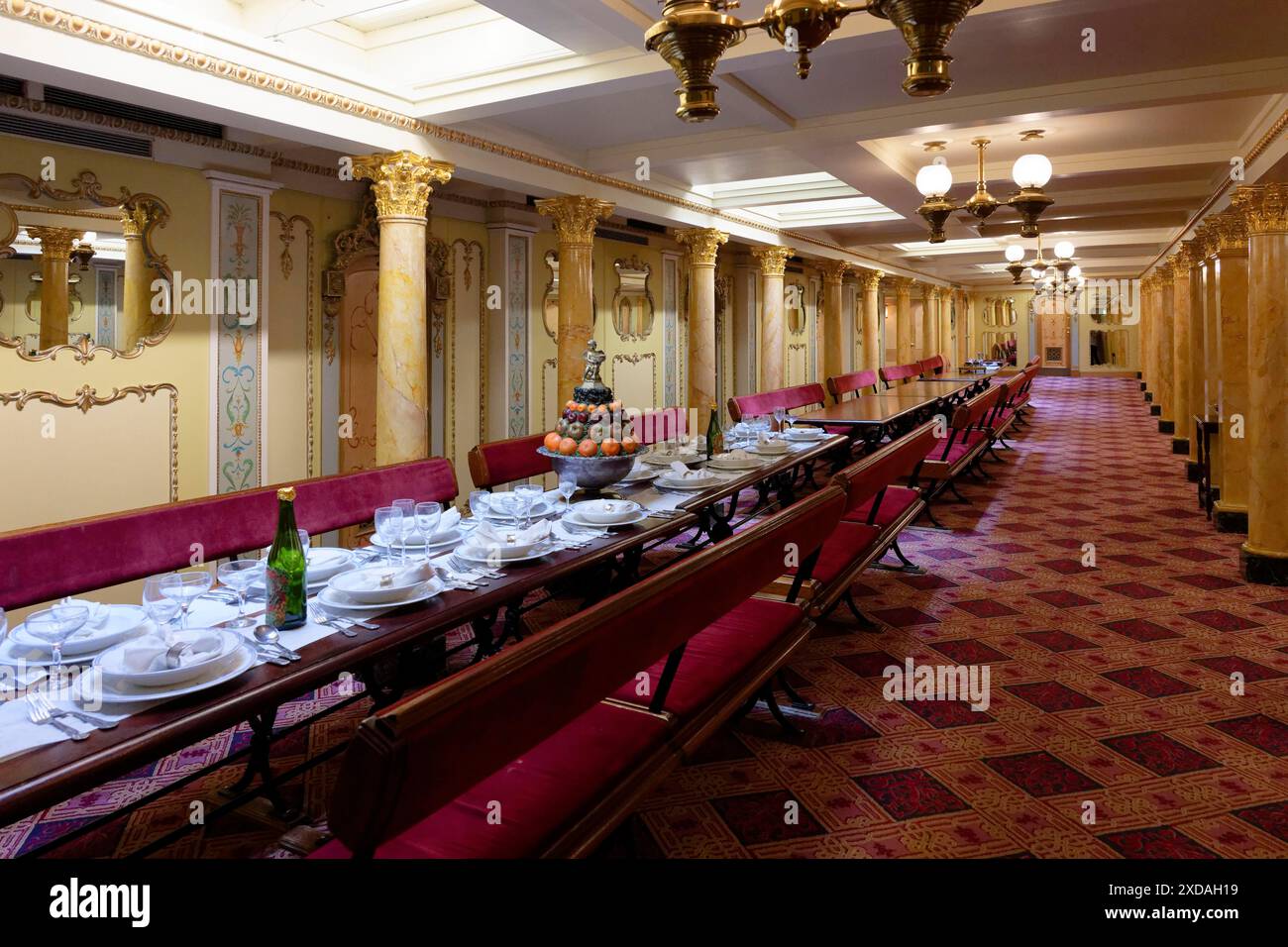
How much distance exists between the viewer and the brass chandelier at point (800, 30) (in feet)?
7.31

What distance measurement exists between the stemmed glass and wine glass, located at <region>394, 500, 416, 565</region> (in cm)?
53

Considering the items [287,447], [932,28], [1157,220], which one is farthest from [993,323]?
[932,28]

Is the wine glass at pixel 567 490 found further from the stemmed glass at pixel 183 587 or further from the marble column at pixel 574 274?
the marble column at pixel 574 274

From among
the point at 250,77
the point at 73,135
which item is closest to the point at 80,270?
the point at 73,135

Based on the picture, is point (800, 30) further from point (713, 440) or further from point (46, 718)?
point (713, 440)

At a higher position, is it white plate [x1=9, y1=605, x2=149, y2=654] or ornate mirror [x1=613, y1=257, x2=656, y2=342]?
ornate mirror [x1=613, y1=257, x2=656, y2=342]

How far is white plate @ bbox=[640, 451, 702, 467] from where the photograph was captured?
167 inches

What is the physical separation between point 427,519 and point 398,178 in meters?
3.57

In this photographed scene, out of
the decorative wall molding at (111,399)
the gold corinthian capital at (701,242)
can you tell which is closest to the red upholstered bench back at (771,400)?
the gold corinthian capital at (701,242)

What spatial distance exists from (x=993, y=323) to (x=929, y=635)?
86.5ft

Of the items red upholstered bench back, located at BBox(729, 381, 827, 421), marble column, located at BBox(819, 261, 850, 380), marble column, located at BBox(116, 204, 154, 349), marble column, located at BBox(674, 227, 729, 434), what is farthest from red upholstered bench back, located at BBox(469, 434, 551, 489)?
marble column, located at BBox(819, 261, 850, 380)

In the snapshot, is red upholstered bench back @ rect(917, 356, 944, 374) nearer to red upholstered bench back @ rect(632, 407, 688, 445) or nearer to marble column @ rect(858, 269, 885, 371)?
marble column @ rect(858, 269, 885, 371)

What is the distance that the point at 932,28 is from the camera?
2252 millimetres

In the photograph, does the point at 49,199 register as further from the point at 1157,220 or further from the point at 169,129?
the point at 1157,220
